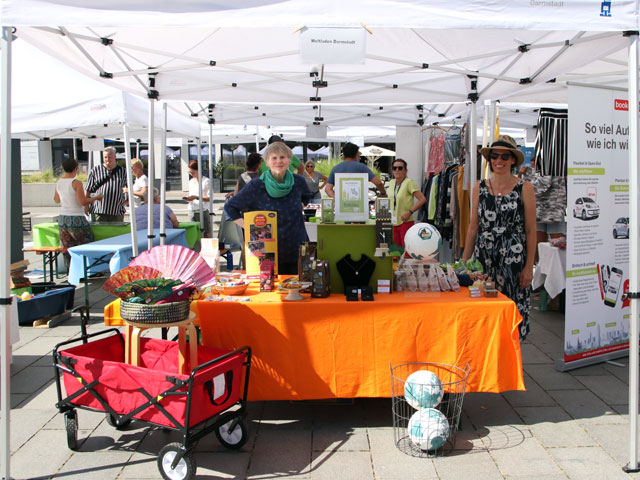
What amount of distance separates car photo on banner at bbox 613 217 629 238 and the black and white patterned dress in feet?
3.00

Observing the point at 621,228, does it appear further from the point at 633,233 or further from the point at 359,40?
the point at 359,40

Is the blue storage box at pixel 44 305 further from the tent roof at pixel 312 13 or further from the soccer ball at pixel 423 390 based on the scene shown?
the soccer ball at pixel 423 390

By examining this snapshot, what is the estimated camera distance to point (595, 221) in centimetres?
400

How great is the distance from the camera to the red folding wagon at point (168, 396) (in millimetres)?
2551

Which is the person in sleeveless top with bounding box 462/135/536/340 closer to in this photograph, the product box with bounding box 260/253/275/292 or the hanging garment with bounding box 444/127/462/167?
the product box with bounding box 260/253/275/292

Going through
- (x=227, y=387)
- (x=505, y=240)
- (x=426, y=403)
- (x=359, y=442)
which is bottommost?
(x=359, y=442)

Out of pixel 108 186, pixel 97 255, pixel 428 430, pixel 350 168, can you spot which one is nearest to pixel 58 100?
pixel 97 255

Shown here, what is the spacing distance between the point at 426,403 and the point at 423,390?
0.08m

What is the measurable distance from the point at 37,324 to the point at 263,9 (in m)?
4.06

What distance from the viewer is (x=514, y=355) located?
3.11 meters

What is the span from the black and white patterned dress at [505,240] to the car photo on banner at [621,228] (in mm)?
915

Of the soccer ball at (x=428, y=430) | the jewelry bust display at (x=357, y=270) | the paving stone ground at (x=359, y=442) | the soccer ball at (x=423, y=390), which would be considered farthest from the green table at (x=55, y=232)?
the soccer ball at (x=428, y=430)

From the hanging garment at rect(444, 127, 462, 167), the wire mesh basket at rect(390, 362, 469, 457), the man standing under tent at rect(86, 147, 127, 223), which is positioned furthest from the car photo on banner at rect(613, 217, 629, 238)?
the man standing under tent at rect(86, 147, 127, 223)

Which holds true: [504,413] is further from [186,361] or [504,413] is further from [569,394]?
[186,361]
